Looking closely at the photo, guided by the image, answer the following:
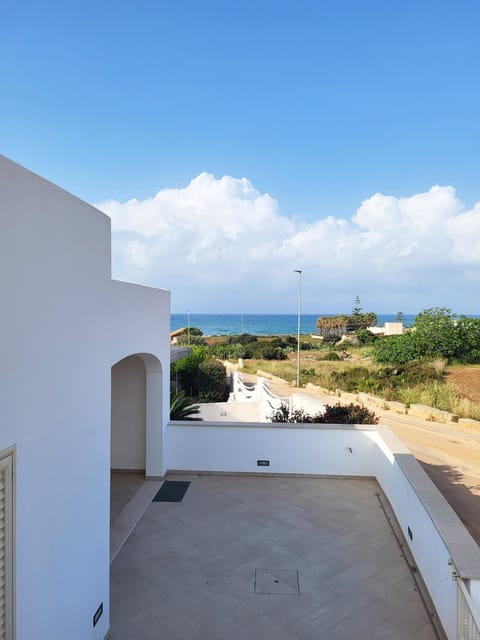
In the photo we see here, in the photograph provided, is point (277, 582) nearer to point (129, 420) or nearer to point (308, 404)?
point (129, 420)

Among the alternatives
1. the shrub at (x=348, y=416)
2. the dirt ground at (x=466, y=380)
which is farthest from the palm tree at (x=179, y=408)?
the dirt ground at (x=466, y=380)

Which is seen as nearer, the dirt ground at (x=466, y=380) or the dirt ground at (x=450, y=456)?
the dirt ground at (x=450, y=456)

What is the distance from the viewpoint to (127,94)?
12.7 metres

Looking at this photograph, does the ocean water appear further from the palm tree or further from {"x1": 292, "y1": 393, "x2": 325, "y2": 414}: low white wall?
the palm tree

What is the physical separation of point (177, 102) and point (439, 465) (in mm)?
13542

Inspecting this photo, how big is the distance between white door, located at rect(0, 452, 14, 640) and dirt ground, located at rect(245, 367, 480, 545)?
5890mm

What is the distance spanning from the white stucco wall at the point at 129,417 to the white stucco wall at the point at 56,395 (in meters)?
4.47

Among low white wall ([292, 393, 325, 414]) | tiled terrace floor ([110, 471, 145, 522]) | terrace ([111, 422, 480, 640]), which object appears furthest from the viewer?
low white wall ([292, 393, 325, 414])

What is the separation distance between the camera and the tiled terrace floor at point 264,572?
4496 millimetres

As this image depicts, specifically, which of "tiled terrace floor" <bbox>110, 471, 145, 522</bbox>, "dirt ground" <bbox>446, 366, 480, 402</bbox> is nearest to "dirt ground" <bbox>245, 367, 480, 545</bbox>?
"dirt ground" <bbox>446, 366, 480, 402</bbox>

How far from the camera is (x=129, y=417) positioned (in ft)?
29.8

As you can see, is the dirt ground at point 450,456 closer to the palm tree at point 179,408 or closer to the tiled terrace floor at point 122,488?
the tiled terrace floor at point 122,488

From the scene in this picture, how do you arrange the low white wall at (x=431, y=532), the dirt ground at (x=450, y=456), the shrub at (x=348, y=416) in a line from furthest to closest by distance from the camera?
the shrub at (x=348, y=416), the dirt ground at (x=450, y=456), the low white wall at (x=431, y=532)

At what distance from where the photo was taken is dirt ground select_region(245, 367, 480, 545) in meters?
7.22
